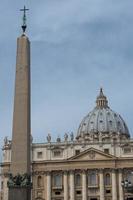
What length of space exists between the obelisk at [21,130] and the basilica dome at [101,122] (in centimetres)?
7036

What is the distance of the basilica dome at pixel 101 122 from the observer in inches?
3666

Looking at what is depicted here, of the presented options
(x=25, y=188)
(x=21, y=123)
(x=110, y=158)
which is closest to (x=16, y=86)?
(x=21, y=123)

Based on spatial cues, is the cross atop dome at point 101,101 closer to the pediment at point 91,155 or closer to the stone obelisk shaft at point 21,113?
the pediment at point 91,155

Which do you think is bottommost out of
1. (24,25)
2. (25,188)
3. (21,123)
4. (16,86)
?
(25,188)

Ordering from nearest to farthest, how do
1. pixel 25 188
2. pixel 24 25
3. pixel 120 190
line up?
pixel 25 188 < pixel 24 25 < pixel 120 190

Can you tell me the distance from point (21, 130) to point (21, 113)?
0.73m

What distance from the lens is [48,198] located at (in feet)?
236

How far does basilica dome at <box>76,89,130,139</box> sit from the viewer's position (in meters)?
93.1

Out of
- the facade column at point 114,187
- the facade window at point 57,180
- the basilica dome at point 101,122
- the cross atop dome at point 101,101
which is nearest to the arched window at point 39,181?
the facade window at point 57,180

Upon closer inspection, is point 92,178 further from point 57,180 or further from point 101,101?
point 101,101

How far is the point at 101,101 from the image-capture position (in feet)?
330

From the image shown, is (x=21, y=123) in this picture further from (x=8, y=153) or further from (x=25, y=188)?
(x=8, y=153)

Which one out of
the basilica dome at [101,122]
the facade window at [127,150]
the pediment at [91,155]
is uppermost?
the basilica dome at [101,122]

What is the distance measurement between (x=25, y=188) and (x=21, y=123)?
2575mm
